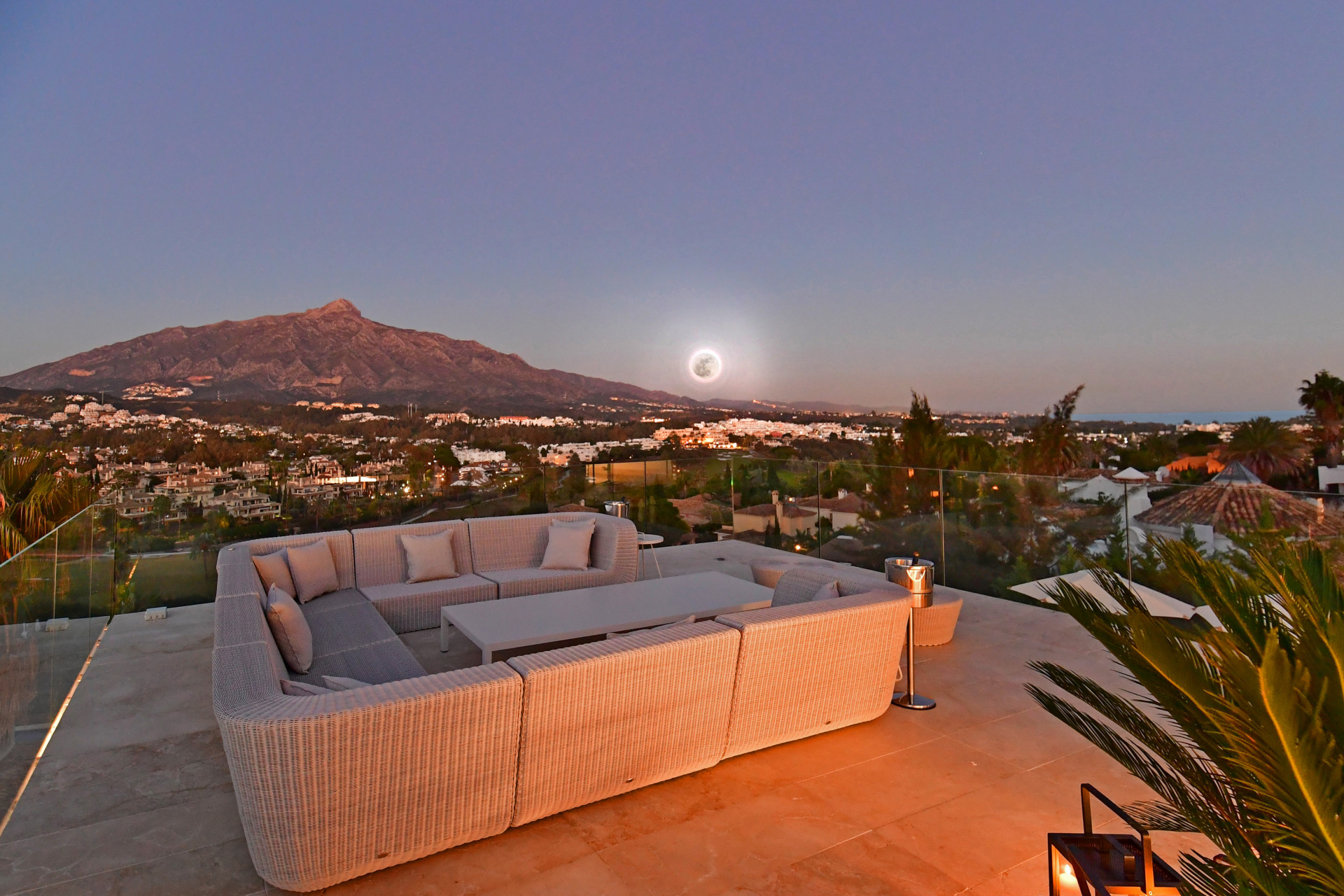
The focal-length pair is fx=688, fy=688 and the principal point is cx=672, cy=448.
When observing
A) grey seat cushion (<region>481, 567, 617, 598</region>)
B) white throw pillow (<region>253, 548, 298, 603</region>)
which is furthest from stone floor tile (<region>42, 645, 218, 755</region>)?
grey seat cushion (<region>481, 567, 617, 598</region>)

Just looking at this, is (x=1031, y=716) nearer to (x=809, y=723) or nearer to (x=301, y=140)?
(x=809, y=723)

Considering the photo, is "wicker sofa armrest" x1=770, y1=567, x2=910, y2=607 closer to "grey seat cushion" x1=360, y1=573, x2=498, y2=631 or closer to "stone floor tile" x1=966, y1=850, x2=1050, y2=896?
"stone floor tile" x1=966, y1=850, x2=1050, y2=896


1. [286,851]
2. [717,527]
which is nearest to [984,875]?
[286,851]

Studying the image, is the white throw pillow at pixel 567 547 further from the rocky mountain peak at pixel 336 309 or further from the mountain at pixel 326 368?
the rocky mountain peak at pixel 336 309

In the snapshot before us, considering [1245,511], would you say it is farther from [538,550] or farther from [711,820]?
[538,550]

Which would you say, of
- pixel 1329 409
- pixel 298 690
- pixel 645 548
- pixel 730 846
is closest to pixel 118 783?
pixel 298 690

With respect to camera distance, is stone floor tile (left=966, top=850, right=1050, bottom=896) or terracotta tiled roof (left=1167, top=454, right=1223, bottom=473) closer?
stone floor tile (left=966, top=850, right=1050, bottom=896)

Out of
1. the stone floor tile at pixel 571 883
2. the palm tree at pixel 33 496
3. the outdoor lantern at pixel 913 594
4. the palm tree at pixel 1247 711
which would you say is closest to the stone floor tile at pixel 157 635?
the palm tree at pixel 33 496
